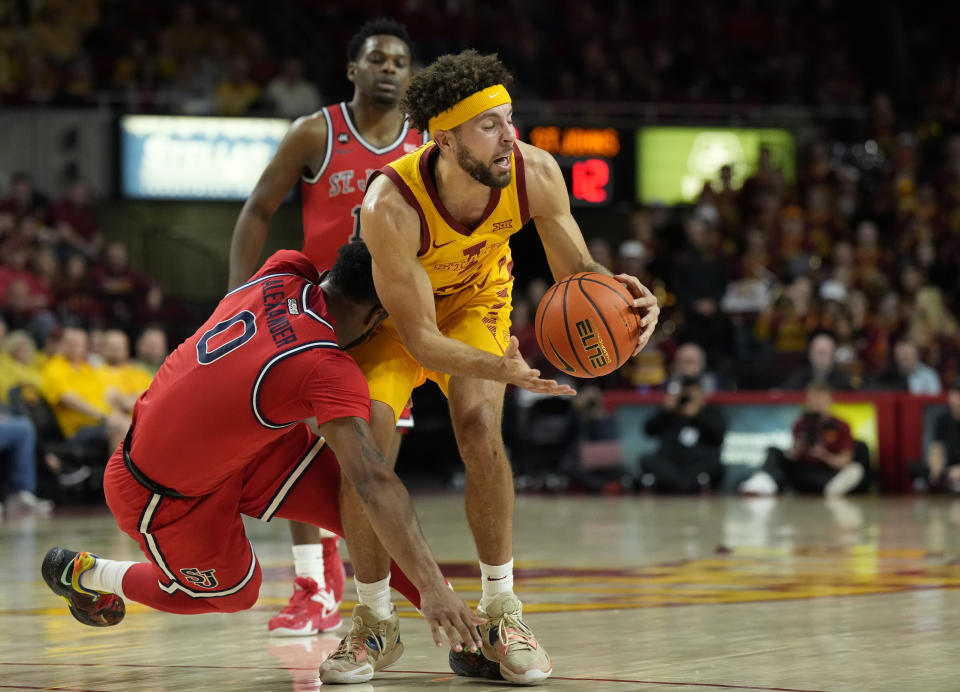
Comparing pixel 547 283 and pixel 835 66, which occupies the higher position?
pixel 835 66

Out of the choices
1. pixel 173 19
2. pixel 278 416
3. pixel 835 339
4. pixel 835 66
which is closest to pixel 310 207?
pixel 278 416

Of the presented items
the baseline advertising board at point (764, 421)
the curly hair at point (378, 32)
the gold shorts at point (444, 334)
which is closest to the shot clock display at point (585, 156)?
the baseline advertising board at point (764, 421)

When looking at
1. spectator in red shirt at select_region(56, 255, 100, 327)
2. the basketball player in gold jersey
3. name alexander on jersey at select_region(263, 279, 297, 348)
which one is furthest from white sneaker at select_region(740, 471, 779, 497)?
Result: name alexander on jersey at select_region(263, 279, 297, 348)

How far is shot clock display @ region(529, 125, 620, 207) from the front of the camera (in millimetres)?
14805

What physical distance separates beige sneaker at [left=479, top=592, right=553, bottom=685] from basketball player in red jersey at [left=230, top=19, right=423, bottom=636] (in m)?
1.30

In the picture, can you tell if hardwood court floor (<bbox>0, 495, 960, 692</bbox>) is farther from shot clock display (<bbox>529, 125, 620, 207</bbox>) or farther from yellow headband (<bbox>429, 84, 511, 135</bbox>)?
shot clock display (<bbox>529, 125, 620, 207</bbox>)

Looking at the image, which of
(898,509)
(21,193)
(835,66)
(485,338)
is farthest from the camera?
(835,66)

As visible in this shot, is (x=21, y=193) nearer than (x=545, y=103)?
Yes

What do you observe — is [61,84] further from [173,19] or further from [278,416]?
[278,416]

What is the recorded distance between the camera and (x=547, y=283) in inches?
630

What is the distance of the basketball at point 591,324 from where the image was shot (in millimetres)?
4047

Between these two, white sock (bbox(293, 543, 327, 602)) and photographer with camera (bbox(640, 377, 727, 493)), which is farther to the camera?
photographer with camera (bbox(640, 377, 727, 493))

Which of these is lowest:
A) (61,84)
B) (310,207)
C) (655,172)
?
(310,207)

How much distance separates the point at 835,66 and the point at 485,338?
15.0m
